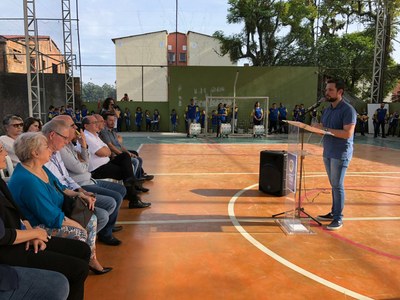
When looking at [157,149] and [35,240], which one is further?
[157,149]

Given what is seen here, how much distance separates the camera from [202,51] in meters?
32.2

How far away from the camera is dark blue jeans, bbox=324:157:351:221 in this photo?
403cm

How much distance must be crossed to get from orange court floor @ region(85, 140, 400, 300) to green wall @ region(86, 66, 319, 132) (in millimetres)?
13971

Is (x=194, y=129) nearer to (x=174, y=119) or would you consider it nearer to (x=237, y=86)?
(x=174, y=119)

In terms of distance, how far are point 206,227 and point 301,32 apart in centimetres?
2199

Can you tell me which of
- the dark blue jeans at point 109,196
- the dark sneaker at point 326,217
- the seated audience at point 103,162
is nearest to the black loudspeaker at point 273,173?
the dark sneaker at point 326,217

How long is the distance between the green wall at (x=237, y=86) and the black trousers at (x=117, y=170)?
15006mm

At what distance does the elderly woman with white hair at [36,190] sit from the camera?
238 cm

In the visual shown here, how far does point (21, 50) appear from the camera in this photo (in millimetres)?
19375

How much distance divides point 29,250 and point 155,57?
29.6m

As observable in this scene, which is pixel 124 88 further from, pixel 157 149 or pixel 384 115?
pixel 384 115

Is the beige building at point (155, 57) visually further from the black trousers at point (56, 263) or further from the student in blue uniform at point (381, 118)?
the black trousers at point (56, 263)

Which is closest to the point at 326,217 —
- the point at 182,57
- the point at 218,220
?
the point at 218,220

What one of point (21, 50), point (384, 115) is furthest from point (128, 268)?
point (21, 50)
